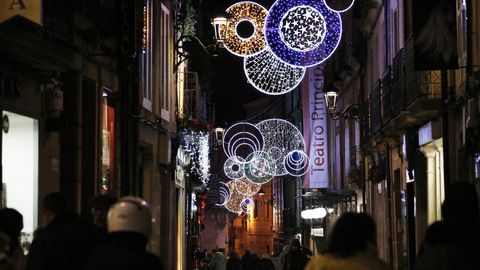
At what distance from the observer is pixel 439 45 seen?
17234 mm

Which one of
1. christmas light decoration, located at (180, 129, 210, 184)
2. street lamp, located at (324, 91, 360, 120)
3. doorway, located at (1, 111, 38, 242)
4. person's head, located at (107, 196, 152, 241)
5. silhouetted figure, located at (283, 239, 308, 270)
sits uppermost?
street lamp, located at (324, 91, 360, 120)

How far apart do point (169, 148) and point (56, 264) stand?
62.0ft

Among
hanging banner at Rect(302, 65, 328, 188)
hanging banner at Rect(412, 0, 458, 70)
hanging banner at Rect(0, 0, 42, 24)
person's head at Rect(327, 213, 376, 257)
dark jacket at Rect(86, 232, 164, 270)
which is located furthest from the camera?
hanging banner at Rect(302, 65, 328, 188)

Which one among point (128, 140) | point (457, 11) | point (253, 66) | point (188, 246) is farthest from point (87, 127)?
point (188, 246)

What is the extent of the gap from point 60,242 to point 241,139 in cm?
A: 5251

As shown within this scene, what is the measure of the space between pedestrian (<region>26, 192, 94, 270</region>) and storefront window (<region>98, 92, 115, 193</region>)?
9630 millimetres

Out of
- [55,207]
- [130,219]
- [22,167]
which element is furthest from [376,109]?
[130,219]

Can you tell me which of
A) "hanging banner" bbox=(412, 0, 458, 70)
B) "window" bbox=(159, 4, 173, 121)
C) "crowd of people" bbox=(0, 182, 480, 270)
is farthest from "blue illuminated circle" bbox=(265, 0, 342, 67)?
"crowd of people" bbox=(0, 182, 480, 270)

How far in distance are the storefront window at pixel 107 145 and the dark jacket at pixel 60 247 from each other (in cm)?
986

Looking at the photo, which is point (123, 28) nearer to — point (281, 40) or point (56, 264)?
point (281, 40)

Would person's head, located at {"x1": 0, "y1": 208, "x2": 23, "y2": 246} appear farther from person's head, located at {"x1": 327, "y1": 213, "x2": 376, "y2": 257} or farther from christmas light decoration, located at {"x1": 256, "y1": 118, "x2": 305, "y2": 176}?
christmas light decoration, located at {"x1": 256, "y1": 118, "x2": 305, "y2": 176}

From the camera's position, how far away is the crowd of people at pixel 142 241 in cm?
689

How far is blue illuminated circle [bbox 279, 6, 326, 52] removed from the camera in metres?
20.4

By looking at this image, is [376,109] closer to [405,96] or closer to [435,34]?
[405,96]
